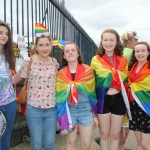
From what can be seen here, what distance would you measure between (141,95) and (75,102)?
2.92 ft

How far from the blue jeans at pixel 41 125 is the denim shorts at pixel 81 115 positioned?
8.7 inches

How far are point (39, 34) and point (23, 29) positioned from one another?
1355 millimetres

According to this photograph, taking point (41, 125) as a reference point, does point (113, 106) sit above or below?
above

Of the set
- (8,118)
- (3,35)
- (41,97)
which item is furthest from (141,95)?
(3,35)

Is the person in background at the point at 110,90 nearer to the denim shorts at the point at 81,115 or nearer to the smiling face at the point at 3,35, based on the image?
the denim shorts at the point at 81,115

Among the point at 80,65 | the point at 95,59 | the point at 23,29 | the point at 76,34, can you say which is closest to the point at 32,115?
the point at 80,65

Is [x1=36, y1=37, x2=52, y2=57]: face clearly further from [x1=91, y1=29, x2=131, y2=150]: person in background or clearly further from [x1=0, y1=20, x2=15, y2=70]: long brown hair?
[x1=91, y1=29, x2=131, y2=150]: person in background

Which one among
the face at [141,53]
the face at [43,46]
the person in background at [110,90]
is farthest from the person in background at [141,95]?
the face at [43,46]

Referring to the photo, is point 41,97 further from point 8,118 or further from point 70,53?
point 70,53

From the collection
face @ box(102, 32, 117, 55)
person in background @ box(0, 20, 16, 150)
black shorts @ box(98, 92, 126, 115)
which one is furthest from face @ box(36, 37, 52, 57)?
black shorts @ box(98, 92, 126, 115)

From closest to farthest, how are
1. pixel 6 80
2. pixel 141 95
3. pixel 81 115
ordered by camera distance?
pixel 6 80 → pixel 81 115 → pixel 141 95

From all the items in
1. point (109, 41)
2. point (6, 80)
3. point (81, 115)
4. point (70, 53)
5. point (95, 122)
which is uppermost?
point (109, 41)

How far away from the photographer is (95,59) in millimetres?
3154

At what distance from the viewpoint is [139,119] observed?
10.1ft
